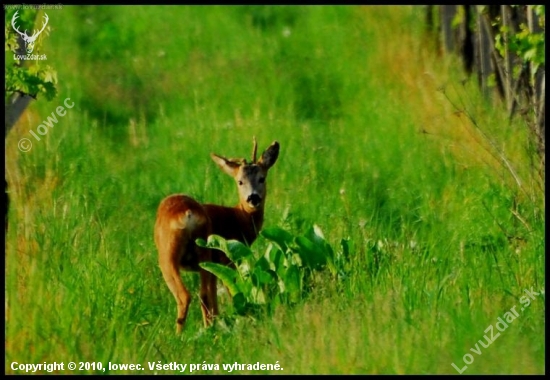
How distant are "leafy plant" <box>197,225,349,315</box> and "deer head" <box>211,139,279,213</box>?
1.66 ft

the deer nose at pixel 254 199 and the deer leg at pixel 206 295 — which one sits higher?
the deer nose at pixel 254 199

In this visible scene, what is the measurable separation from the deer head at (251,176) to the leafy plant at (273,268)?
1.66 ft

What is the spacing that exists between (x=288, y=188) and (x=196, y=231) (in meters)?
2.45

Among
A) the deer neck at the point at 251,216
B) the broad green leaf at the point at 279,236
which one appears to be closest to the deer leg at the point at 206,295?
the broad green leaf at the point at 279,236

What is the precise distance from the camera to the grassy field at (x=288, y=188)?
7.86 metres

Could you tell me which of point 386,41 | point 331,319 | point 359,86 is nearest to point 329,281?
point 331,319

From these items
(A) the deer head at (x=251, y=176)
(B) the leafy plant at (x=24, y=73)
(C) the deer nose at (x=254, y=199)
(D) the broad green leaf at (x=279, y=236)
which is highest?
(B) the leafy plant at (x=24, y=73)

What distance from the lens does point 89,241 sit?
9117mm

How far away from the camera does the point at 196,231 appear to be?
8641 millimetres

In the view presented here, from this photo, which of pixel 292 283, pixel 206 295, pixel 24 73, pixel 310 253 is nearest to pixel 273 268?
pixel 292 283

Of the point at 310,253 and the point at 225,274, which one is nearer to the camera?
the point at 225,274

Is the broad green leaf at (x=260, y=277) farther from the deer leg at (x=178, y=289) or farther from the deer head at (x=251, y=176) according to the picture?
the deer head at (x=251, y=176)

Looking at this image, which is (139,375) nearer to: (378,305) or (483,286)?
(378,305)

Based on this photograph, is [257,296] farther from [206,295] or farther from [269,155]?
[269,155]
